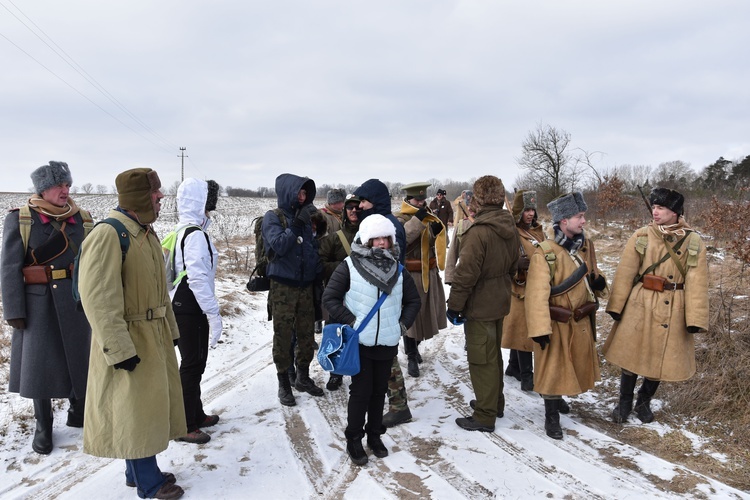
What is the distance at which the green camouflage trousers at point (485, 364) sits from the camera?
3.94 meters

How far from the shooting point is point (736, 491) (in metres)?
3.06

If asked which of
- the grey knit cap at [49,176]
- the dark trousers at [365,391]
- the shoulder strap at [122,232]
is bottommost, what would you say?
the dark trousers at [365,391]

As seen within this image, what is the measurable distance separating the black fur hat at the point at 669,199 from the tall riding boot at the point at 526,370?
2.09 m

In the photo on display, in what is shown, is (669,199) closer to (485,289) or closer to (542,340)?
(542,340)

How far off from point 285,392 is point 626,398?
10.8 ft

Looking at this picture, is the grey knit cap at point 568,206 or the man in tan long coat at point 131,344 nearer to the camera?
the man in tan long coat at point 131,344

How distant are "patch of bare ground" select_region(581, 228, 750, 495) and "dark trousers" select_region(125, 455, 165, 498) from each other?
131 inches

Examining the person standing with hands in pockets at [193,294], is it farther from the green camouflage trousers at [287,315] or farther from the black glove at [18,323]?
the black glove at [18,323]

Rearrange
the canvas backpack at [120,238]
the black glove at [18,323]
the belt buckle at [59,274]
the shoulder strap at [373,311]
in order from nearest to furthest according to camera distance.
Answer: the canvas backpack at [120,238], the shoulder strap at [373,311], the black glove at [18,323], the belt buckle at [59,274]

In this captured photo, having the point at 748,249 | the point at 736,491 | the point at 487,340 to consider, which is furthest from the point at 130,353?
the point at 748,249

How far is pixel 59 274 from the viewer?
12.0 ft

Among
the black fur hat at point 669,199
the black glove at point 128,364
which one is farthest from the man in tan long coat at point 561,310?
the black glove at point 128,364

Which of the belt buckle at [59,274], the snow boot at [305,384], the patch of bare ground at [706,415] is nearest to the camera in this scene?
the patch of bare ground at [706,415]

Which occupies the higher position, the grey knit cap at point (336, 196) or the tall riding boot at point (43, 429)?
the grey knit cap at point (336, 196)
